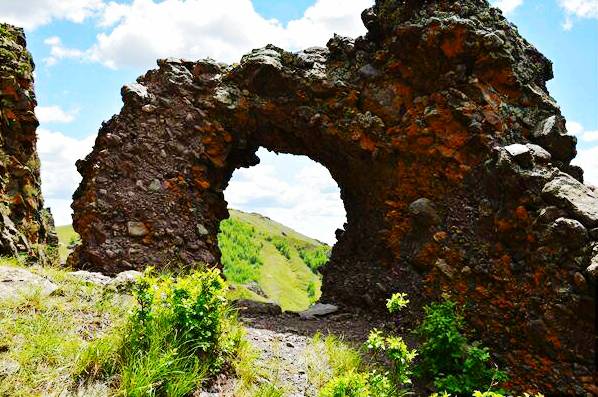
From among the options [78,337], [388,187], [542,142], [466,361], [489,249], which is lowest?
[78,337]

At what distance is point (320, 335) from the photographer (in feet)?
27.5

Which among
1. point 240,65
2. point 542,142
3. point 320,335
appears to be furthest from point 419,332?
point 240,65

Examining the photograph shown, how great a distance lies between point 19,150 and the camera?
9.30 meters

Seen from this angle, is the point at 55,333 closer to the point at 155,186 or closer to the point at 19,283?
the point at 19,283

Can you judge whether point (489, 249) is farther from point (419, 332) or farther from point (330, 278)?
point (330, 278)

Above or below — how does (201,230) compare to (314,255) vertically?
below

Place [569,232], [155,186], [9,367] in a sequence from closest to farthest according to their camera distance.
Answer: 1. [9,367]
2. [569,232]
3. [155,186]

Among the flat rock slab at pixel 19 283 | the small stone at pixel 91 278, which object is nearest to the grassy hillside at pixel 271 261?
the small stone at pixel 91 278

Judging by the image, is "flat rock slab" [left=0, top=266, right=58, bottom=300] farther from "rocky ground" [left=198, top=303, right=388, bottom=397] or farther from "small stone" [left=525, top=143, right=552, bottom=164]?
"small stone" [left=525, top=143, right=552, bottom=164]

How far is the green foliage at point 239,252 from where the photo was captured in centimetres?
2873

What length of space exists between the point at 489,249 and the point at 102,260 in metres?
8.63

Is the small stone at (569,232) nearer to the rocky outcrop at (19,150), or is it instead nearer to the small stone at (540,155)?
the small stone at (540,155)

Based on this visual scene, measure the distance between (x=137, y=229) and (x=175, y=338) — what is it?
18.7 feet

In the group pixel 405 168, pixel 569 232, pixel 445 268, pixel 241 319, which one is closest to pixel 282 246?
pixel 405 168
